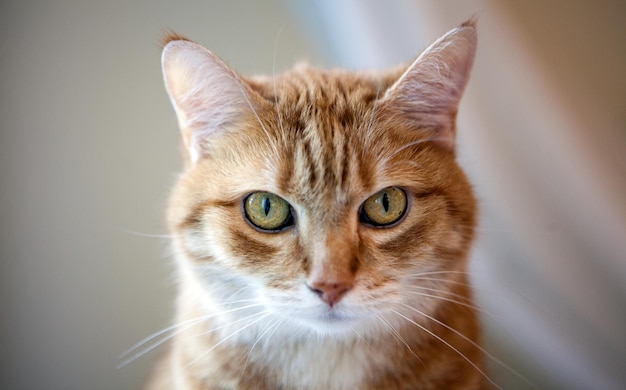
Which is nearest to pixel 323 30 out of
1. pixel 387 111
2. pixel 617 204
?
pixel 387 111

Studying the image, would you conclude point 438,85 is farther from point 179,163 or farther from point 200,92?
point 179,163

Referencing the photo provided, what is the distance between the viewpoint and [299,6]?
1.96m

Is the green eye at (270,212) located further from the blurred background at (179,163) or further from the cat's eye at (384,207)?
the blurred background at (179,163)

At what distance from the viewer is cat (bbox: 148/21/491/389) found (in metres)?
1.13

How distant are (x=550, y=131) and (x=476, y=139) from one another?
28cm

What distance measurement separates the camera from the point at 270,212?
3.84 feet

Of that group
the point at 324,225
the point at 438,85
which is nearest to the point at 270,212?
the point at 324,225

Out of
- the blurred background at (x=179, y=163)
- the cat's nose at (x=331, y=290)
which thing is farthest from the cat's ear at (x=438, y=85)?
the cat's nose at (x=331, y=290)

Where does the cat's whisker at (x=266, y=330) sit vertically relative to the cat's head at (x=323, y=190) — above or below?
below

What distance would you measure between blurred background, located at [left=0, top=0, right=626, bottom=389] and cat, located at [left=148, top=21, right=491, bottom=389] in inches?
12.3

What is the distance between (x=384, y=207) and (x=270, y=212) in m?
0.26

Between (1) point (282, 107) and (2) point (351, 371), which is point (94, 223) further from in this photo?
(2) point (351, 371)

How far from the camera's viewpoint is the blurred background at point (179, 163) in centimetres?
141

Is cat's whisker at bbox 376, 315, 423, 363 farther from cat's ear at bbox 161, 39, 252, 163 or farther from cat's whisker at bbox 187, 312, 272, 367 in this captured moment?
cat's ear at bbox 161, 39, 252, 163
